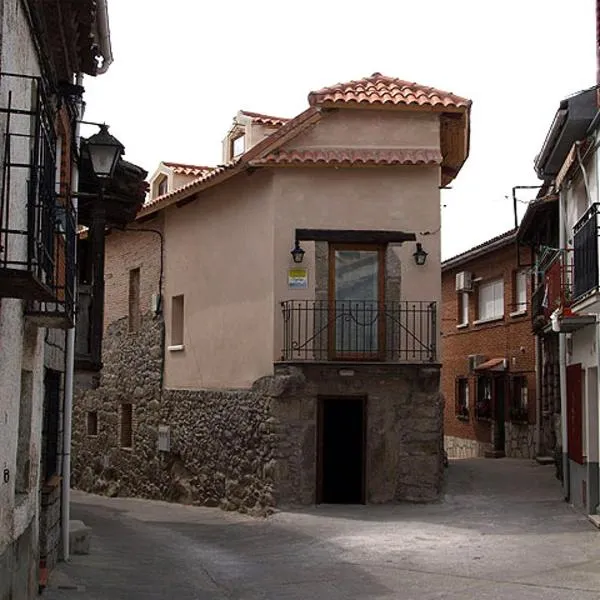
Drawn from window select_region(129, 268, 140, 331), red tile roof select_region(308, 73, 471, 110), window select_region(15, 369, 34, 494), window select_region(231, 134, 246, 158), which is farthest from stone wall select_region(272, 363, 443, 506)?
window select_region(15, 369, 34, 494)

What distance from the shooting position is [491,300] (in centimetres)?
2664

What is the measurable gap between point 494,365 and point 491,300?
6.34ft

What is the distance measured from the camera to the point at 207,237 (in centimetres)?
1819

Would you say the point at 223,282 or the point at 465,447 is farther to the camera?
the point at 465,447

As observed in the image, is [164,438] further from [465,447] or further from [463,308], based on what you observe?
[463,308]

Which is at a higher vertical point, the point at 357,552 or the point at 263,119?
the point at 263,119

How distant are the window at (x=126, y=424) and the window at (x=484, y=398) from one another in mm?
9982

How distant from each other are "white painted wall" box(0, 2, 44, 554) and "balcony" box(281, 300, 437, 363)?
7902mm

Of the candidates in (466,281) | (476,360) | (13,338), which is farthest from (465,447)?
(13,338)

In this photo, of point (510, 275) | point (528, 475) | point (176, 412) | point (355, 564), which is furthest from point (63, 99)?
point (510, 275)

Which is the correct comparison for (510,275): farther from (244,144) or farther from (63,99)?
(63,99)

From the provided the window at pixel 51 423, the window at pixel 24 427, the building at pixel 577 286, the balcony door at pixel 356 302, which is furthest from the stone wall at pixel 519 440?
the window at pixel 24 427

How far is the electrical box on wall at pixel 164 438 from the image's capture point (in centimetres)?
1878

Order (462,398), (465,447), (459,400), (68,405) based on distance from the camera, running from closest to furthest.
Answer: (68,405) → (465,447) → (462,398) → (459,400)
